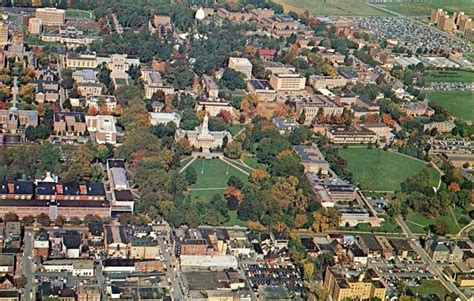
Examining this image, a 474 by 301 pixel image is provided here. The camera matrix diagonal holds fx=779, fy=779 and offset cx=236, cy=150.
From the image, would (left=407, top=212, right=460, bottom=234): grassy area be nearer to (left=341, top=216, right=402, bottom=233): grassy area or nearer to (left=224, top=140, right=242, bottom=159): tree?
(left=341, top=216, right=402, bottom=233): grassy area

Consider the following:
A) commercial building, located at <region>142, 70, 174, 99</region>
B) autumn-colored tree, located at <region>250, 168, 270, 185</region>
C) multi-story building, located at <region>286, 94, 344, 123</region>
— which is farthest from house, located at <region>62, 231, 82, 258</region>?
multi-story building, located at <region>286, 94, 344, 123</region>

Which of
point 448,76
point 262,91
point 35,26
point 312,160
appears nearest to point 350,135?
point 312,160

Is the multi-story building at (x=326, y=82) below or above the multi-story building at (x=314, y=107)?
below

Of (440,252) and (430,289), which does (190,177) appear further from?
(430,289)

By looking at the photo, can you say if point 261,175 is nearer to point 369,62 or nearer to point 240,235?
point 240,235

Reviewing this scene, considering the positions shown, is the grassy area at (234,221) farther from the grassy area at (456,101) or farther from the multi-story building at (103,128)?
the grassy area at (456,101)

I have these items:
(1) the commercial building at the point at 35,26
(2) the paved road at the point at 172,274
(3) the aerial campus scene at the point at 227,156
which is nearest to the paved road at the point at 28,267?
(3) the aerial campus scene at the point at 227,156

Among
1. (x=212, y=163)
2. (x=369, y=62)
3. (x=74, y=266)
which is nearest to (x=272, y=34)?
(x=369, y=62)
